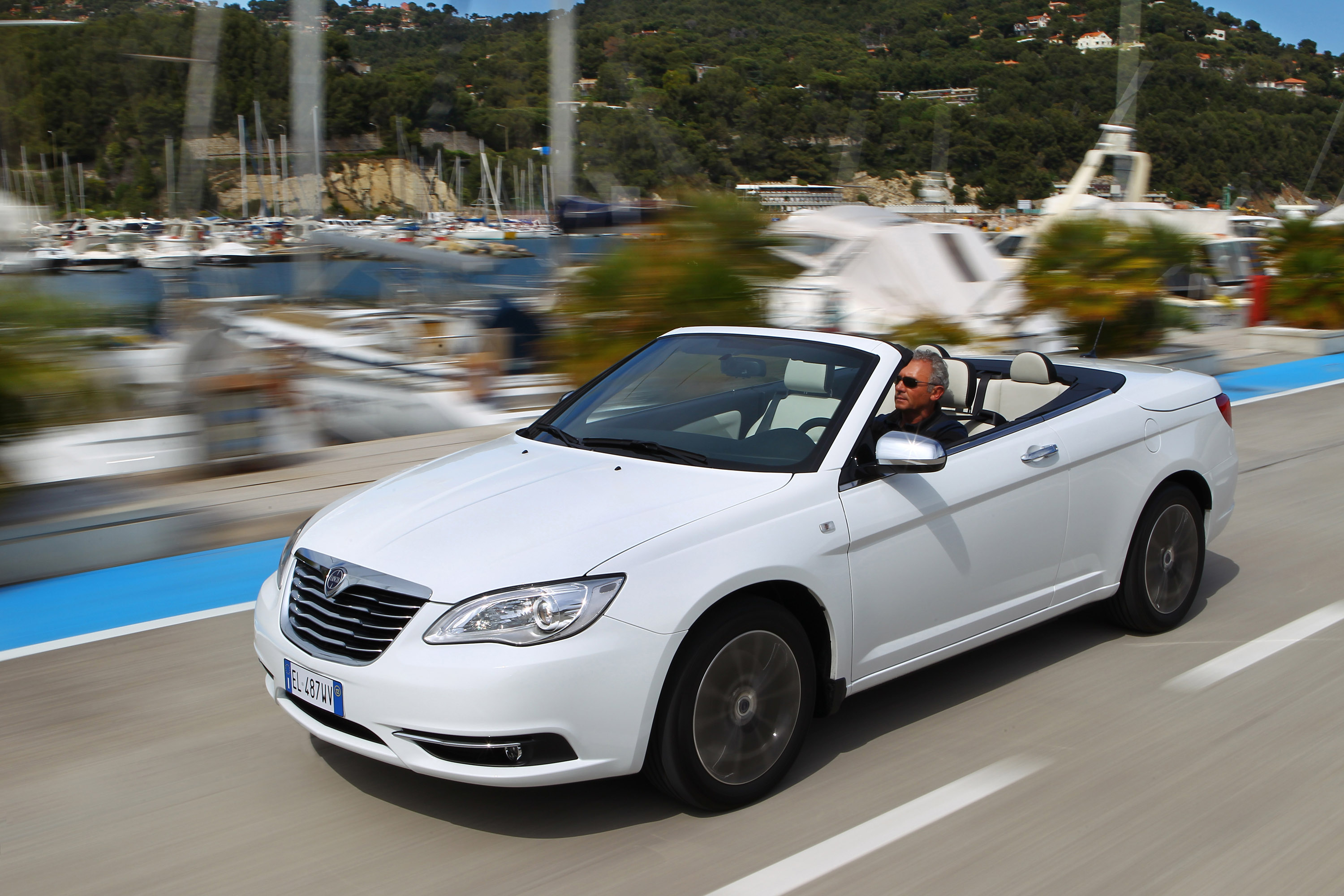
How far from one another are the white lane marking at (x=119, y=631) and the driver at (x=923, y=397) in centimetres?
295

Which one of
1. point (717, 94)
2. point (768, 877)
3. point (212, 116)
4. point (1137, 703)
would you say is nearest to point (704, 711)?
point (768, 877)

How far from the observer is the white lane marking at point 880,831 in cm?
335

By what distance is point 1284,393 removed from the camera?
13539 mm

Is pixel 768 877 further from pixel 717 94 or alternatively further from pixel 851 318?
pixel 717 94

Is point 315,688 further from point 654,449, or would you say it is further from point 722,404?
point 722,404

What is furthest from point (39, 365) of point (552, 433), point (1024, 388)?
point (1024, 388)

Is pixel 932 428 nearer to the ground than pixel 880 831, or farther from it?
farther from it

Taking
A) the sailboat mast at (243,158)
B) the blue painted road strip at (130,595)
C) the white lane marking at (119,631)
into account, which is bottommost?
the blue painted road strip at (130,595)

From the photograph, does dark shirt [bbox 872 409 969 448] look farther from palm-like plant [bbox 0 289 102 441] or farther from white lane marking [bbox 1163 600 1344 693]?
palm-like plant [bbox 0 289 102 441]

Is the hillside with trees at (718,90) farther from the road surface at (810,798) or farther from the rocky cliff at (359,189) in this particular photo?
the road surface at (810,798)

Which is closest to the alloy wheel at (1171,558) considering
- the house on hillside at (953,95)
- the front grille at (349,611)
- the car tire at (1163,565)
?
the car tire at (1163,565)

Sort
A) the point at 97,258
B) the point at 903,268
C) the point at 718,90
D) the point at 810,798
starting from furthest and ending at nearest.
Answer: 1. the point at 718,90
2. the point at 903,268
3. the point at 97,258
4. the point at 810,798

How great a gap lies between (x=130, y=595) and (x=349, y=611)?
3.23 metres

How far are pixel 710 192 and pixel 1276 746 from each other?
7.63 meters
